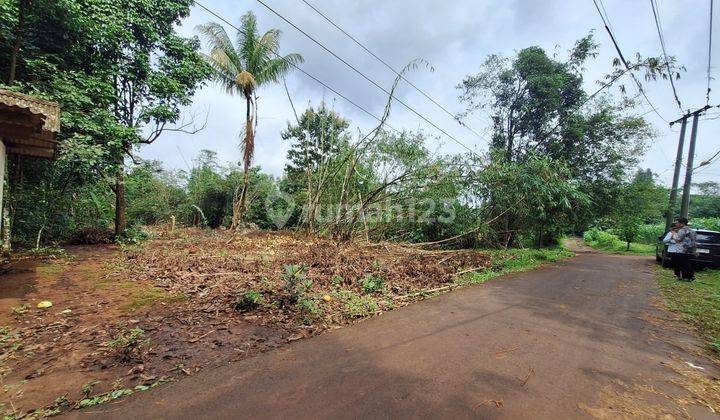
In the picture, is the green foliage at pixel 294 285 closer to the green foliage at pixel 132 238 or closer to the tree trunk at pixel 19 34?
the tree trunk at pixel 19 34

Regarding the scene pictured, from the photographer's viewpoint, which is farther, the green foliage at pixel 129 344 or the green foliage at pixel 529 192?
the green foliage at pixel 529 192

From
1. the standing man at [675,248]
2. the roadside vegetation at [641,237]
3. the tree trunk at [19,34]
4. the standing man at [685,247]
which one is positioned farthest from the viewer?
the roadside vegetation at [641,237]

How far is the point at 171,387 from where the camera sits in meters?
2.52

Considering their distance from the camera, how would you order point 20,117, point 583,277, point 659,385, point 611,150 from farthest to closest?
point 611,150, point 583,277, point 20,117, point 659,385

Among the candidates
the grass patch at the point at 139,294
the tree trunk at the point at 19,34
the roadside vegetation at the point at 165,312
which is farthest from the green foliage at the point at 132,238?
the grass patch at the point at 139,294

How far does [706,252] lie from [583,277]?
14.8 feet

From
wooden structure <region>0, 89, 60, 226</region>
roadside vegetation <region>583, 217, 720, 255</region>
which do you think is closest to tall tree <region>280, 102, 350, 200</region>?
wooden structure <region>0, 89, 60, 226</region>

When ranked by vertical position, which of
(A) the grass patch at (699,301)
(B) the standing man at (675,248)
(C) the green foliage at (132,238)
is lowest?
(C) the green foliage at (132,238)

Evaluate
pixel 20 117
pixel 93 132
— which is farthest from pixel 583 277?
pixel 93 132

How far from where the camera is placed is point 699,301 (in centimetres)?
560

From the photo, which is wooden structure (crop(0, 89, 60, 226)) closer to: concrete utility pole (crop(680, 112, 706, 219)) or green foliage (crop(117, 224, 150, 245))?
green foliage (crop(117, 224, 150, 245))

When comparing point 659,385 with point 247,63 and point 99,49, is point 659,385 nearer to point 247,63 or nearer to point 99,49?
point 99,49

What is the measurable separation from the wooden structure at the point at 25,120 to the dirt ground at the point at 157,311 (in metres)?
2.16

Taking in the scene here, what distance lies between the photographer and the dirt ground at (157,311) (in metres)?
2.66
